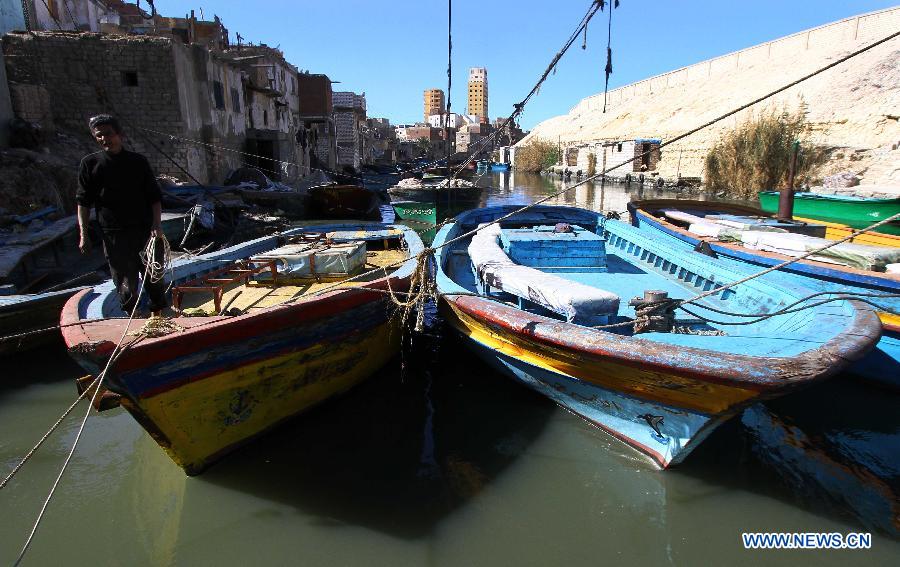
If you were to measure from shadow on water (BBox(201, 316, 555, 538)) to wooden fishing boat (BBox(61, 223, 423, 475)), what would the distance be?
0.24 metres

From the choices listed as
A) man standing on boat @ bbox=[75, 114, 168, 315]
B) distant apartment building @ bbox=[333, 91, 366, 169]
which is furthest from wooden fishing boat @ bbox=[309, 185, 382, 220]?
distant apartment building @ bbox=[333, 91, 366, 169]

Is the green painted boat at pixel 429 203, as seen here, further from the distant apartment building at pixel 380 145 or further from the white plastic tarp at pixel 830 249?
the distant apartment building at pixel 380 145

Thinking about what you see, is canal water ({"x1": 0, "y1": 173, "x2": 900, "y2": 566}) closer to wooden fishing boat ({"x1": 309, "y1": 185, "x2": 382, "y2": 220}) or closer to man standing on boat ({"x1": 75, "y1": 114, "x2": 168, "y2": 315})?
man standing on boat ({"x1": 75, "y1": 114, "x2": 168, "y2": 315})

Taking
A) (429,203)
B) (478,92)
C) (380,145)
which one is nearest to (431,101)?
(478,92)

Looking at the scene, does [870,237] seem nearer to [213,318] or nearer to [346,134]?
[213,318]

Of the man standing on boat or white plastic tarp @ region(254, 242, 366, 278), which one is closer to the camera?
the man standing on boat

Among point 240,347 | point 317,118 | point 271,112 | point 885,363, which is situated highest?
point 317,118

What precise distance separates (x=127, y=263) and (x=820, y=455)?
Result: 20.2 ft

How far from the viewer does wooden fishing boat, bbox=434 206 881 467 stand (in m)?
3.18

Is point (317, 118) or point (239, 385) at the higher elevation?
point (317, 118)

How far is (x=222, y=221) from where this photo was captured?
12.9 meters

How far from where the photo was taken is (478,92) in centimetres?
15700

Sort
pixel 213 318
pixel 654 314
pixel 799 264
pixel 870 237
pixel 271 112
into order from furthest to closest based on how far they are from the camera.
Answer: pixel 271 112, pixel 870 237, pixel 799 264, pixel 654 314, pixel 213 318

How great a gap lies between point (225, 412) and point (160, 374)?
72 cm
